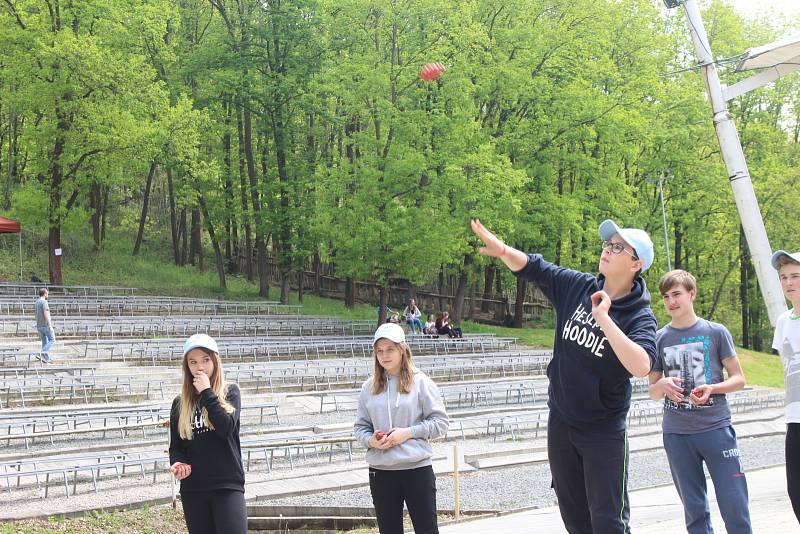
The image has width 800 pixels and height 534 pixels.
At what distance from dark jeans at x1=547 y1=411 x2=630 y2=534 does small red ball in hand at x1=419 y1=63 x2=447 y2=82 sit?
27.4m

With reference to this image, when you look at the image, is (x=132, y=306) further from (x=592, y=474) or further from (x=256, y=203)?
(x=592, y=474)

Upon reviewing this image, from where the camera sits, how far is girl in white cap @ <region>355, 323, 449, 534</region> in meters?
4.98

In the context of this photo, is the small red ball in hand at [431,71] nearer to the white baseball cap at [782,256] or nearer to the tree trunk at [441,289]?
the tree trunk at [441,289]

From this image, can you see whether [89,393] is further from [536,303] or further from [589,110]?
[536,303]

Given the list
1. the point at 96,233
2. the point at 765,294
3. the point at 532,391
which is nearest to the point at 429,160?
the point at 532,391

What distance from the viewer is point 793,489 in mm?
4797

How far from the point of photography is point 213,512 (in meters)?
4.86

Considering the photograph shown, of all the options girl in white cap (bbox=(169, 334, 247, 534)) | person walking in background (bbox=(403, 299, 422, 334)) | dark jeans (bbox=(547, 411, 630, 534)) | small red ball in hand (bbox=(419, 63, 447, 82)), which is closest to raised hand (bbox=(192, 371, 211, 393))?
girl in white cap (bbox=(169, 334, 247, 534))

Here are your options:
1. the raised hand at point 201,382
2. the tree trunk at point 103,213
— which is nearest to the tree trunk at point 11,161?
the tree trunk at point 103,213

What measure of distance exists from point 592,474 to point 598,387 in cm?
42

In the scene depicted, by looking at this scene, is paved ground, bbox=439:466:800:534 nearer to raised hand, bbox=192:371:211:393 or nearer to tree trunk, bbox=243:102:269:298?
raised hand, bbox=192:371:211:393

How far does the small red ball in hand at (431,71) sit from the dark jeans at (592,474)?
27.4 metres

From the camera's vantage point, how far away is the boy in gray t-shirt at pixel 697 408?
16.8 ft

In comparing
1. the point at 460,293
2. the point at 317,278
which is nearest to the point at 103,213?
the point at 317,278
